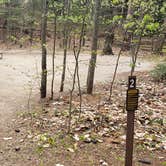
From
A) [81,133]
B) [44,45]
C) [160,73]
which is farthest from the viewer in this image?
[160,73]

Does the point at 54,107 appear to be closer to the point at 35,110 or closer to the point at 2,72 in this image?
the point at 35,110

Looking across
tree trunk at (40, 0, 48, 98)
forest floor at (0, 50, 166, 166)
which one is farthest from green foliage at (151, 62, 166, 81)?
tree trunk at (40, 0, 48, 98)

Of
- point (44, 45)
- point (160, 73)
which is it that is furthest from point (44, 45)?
point (160, 73)

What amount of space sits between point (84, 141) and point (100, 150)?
415mm

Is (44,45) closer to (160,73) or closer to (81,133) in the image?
(81,133)

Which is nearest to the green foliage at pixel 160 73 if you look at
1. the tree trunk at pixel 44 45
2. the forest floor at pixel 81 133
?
the forest floor at pixel 81 133

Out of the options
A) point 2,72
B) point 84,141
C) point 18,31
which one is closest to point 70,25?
point 84,141

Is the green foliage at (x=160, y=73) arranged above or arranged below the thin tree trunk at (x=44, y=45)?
below

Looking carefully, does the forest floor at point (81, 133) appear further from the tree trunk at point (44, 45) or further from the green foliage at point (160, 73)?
the green foliage at point (160, 73)

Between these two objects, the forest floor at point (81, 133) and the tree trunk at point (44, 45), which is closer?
the forest floor at point (81, 133)

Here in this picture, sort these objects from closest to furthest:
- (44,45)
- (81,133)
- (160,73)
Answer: (81,133), (44,45), (160,73)

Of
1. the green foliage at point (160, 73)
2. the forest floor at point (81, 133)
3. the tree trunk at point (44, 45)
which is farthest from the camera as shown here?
the green foliage at point (160, 73)

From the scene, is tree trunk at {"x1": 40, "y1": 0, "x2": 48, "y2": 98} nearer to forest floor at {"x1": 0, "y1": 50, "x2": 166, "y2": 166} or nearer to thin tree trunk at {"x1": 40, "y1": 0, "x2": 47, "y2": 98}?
thin tree trunk at {"x1": 40, "y1": 0, "x2": 47, "y2": 98}

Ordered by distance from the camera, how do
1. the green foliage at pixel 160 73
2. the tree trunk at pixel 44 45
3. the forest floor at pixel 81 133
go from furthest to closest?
the green foliage at pixel 160 73
the tree trunk at pixel 44 45
the forest floor at pixel 81 133
